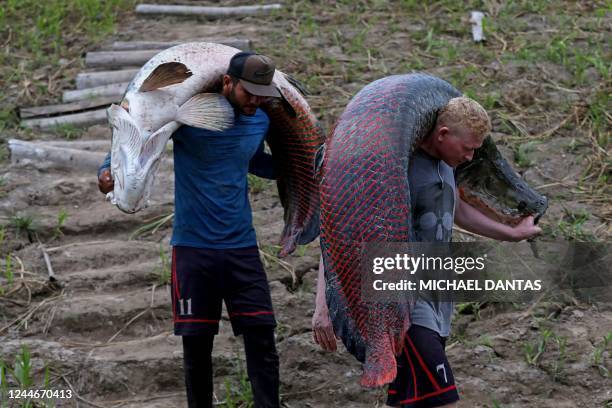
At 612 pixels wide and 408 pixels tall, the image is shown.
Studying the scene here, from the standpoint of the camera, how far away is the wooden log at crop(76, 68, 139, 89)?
7.94 m

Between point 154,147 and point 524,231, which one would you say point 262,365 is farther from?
point 524,231

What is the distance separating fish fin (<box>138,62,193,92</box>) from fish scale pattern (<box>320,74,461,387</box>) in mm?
748

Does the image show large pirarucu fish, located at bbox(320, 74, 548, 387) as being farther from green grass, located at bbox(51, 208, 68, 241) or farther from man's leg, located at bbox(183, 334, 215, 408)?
green grass, located at bbox(51, 208, 68, 241)

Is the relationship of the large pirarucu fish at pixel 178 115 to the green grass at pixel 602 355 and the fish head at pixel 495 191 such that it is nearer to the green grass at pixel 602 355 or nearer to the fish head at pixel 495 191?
the fish head at pixel 495 191

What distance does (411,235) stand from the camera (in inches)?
137

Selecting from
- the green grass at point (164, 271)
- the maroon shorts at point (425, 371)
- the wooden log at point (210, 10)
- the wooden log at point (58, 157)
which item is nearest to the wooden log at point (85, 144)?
the wooden log at point (58, 157)

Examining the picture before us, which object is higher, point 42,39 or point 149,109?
point 149,109

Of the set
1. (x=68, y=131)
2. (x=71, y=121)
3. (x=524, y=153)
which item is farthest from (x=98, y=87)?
(x=524, y=153)

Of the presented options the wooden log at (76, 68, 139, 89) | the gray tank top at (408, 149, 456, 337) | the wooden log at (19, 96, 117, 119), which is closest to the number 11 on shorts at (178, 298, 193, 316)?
the gray tank top at (408, 149, 456, 337)

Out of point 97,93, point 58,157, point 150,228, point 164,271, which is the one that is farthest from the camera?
point 97,93

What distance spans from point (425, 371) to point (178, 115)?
139 centimetres

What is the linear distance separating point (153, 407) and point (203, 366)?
1.89 ft

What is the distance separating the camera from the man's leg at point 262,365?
13.7ft

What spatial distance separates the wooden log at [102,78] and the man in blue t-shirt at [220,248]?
394 centimetres
